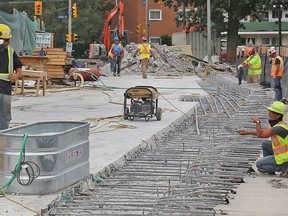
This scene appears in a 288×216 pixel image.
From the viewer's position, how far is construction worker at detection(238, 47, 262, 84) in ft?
81.4

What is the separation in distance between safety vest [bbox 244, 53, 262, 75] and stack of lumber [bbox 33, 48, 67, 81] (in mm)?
6589

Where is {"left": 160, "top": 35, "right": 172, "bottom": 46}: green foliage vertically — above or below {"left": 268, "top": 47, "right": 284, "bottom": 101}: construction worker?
above

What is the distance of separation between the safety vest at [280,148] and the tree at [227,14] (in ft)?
120

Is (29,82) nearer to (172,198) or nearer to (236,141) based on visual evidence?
(236,141)

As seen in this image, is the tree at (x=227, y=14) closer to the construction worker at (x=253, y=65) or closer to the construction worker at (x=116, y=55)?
the construction worker at (x=116, y=55)

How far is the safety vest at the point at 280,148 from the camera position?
8969 millimetres

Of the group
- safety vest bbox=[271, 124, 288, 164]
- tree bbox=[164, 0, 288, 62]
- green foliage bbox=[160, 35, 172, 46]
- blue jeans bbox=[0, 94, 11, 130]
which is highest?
tree bbox=[164, 0, 288, 62]

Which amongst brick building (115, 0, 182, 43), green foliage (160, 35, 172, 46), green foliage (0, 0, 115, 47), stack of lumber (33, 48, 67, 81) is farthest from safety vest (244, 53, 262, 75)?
brick building (115, 0, 182, 43)

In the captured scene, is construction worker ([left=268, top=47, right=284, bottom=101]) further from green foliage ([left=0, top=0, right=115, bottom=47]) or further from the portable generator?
green foliage ([left=0, top=0, right=115, bottom=47])

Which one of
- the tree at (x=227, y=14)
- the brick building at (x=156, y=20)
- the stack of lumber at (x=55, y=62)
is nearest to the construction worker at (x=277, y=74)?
the stack of lumber at (x=55, y=62)

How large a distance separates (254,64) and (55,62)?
7.17 m

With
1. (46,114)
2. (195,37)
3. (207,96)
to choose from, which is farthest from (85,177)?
(195,37)

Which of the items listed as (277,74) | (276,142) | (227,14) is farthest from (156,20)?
(276,142)

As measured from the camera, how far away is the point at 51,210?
21.9 ft
